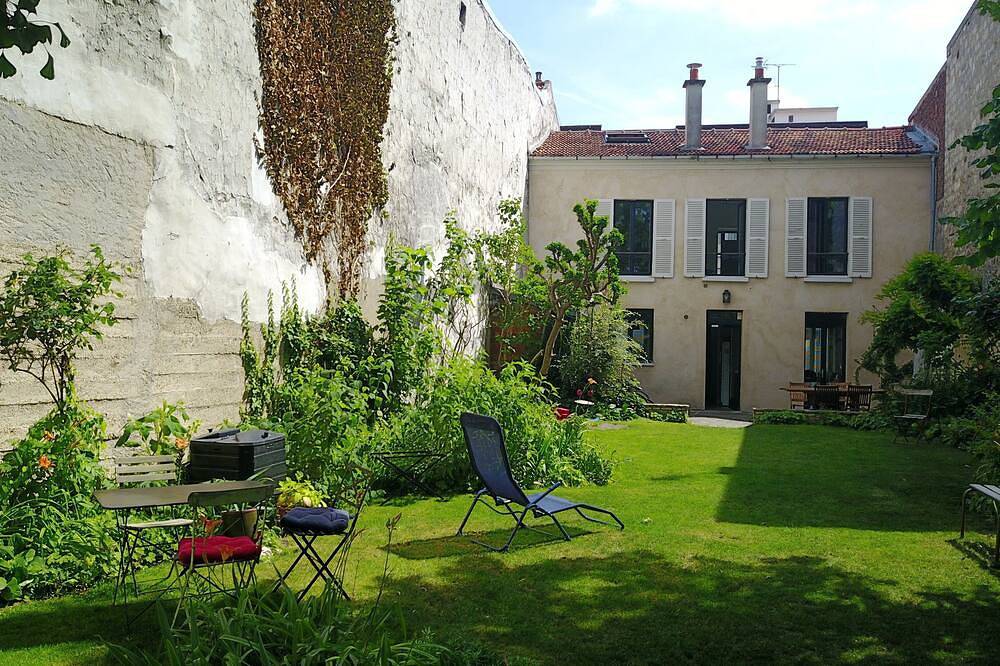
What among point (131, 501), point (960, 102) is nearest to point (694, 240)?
point (960, 102)

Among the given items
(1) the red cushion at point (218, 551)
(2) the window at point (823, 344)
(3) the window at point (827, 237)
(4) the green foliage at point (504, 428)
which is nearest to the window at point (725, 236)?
(3) the window at point (827, 237)

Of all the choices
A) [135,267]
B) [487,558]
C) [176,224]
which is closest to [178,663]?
[487,558]

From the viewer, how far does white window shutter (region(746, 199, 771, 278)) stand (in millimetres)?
18594

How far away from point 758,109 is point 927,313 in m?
7.61

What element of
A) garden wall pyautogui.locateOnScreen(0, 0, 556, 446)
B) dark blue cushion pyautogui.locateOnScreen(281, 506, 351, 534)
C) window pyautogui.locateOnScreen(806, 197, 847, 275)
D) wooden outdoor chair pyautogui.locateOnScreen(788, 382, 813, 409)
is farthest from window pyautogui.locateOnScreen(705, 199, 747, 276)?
dark blue cushion pyautogui.locateOnScreen(281, 506, 351, 534)

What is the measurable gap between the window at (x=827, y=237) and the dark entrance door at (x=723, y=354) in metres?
1.99

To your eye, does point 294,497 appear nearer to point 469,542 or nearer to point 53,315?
point 469,542

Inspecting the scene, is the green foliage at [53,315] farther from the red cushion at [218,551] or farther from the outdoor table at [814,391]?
the outdoor table at [814,391]

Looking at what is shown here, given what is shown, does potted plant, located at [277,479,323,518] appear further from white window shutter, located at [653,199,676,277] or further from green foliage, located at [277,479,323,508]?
white window shutter, located at [653,199,676,277]

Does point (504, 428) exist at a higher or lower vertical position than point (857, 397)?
higher

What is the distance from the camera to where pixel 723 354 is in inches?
745

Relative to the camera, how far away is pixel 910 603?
4.61m

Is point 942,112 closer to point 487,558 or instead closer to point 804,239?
point 804,239

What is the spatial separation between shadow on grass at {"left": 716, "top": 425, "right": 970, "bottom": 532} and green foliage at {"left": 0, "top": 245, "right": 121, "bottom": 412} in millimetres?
4716
